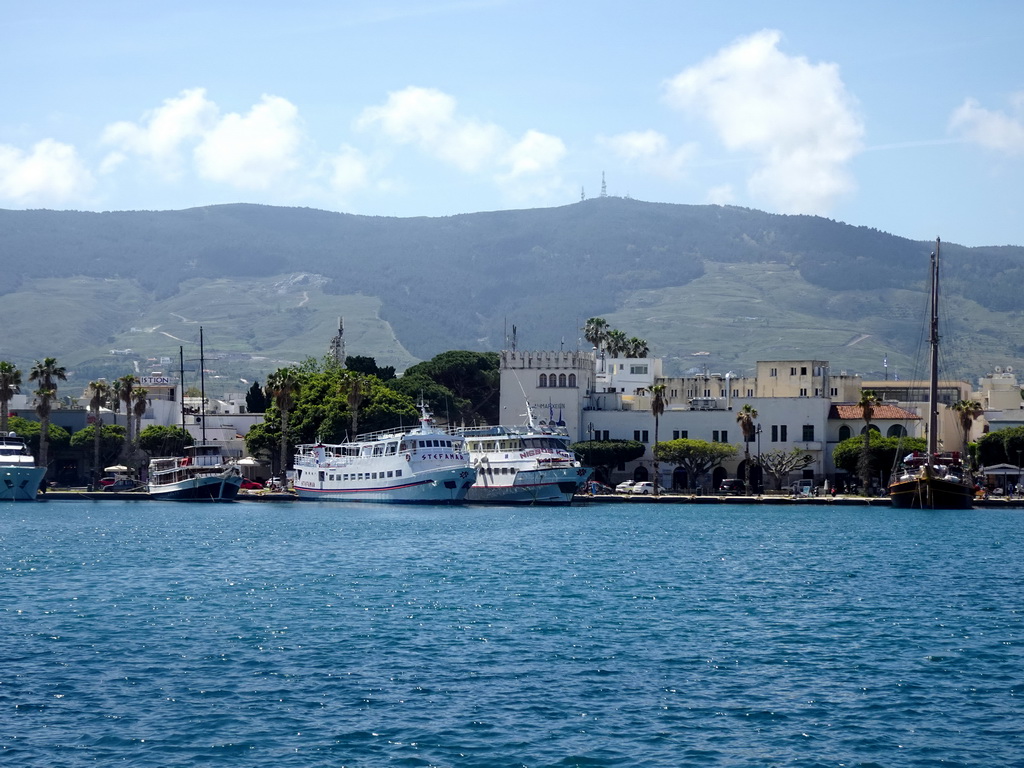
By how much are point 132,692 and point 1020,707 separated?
15355mm

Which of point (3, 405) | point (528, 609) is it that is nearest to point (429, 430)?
point (3, 405)

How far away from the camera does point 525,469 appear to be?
8856 centimetres

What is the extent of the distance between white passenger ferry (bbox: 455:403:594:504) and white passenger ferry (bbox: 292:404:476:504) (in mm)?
1412

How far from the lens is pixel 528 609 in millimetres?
35656

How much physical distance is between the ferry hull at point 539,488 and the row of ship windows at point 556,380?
23.1m

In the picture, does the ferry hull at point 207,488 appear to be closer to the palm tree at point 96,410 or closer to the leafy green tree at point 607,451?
the palm tree at point 96,410

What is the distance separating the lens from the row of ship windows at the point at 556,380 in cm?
11250

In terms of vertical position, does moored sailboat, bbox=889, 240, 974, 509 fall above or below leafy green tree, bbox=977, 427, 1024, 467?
below

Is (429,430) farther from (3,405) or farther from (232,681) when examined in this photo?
(232,681)

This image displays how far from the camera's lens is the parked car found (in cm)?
10144

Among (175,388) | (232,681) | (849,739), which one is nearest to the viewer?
(849,739)

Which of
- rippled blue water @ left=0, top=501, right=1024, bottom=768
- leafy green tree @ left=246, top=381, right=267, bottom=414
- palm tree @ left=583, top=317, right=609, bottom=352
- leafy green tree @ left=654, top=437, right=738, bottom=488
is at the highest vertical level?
palm tree @ left=583, top=317, right=609, bottom=352

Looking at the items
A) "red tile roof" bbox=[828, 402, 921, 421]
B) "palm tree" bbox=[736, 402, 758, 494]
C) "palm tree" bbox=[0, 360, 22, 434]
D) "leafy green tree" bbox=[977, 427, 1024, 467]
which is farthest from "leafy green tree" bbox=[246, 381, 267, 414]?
"leafy green tree" bbox=[977, 427, 1024, 467]

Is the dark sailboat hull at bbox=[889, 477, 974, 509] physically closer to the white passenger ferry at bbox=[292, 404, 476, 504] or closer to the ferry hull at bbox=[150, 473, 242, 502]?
the white passenger ferry at bbox=[292, 404, 476, 504]
